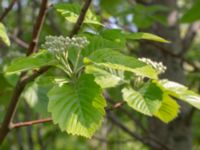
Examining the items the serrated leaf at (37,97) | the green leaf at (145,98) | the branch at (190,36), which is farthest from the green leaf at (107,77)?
the branch at (190,36)

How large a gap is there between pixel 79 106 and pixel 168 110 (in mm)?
265

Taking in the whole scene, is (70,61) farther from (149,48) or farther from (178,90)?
(149,48)

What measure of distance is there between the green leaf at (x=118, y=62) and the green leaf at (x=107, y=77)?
15cm

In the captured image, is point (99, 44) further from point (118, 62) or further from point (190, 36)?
point (190, 36)

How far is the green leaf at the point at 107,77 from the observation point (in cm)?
111

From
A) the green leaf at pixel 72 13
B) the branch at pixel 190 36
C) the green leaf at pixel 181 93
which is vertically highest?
the green leaf at pixel 72 13

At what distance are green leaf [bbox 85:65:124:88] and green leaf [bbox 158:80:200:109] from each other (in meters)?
0.11

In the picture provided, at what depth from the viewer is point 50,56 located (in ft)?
3.19

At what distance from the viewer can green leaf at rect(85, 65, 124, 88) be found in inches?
43.8

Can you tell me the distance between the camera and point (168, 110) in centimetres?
114

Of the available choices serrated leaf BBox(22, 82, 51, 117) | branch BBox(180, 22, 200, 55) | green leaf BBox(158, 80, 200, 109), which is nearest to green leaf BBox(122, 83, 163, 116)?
green leaf BBox(158, 80, 200, 109)

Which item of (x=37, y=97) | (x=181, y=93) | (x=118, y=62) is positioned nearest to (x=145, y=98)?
(x=181, y=93)

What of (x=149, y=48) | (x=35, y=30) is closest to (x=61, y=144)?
(x=149, y=48)

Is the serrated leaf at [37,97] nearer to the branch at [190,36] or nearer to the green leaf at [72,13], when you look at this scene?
the green leaf at [72,13]
